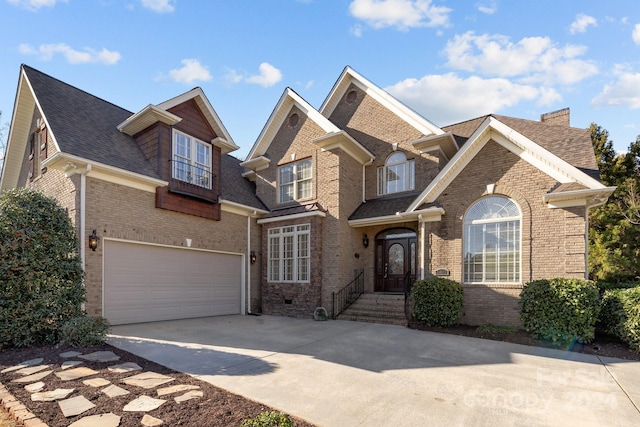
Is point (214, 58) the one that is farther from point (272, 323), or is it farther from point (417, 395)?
point (417, 395)

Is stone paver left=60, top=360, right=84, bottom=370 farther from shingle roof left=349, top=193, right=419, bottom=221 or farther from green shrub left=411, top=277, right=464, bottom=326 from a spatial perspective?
shingle roof left=349, top=193, right=419, bottom=221

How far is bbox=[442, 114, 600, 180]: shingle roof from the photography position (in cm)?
964

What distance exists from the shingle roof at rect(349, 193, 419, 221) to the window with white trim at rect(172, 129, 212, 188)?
545 centimetres

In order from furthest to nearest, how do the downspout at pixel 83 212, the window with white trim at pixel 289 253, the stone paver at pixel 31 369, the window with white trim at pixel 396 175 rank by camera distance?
the window with white trim at pixel 396 175
the window with white trim at pixel 289 253
the downspout at pixel 83 212
the stone paver at pixel 31 369

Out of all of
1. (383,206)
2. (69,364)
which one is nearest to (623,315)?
(383,206)

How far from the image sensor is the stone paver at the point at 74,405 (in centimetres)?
396

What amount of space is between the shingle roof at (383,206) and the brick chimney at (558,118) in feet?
21.9

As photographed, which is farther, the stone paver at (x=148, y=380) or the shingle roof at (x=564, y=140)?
the shingle roof at (x=564, y=140)

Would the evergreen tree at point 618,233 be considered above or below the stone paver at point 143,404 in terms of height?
above

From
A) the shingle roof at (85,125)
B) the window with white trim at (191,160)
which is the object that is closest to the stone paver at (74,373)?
the shingle roof at (85,125)

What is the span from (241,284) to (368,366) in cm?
815

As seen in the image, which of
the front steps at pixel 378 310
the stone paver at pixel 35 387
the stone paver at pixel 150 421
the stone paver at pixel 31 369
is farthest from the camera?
the front steps at pixel 378 310

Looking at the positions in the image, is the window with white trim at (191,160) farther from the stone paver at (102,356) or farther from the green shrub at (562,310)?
the green shrub at (562,310)

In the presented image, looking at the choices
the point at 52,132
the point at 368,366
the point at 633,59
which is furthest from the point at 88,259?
the point at 633,59
